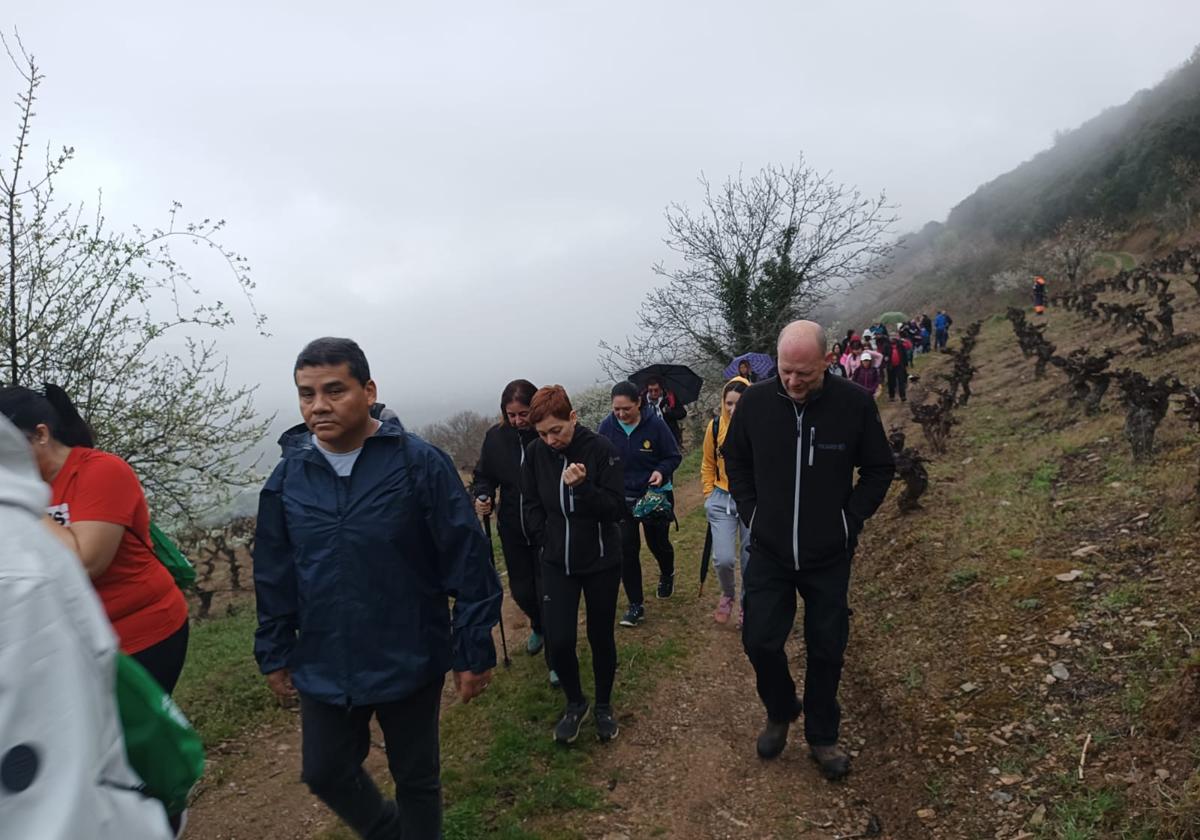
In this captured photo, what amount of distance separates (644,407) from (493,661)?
3487mm

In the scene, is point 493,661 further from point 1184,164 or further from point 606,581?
point 1184,164

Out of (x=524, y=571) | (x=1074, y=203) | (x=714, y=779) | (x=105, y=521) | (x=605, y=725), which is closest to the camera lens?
(x=105, y=521)

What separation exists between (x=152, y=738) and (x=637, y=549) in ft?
15.2

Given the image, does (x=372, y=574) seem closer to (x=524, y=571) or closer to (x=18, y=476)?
(x=18, y=476)

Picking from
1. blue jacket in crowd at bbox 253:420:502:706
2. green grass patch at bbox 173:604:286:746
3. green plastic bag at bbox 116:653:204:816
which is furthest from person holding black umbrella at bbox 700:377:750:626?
green plastic bag at bbox 116:653:204:816

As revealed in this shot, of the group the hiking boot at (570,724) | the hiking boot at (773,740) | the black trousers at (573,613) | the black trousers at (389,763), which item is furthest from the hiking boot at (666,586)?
the black trousers at (389,763)

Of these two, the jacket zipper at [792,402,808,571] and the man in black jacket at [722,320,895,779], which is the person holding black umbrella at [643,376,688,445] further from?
the jacket zipper at [792,402,808,571]

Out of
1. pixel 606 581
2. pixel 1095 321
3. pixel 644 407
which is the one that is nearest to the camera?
pixel 606 581

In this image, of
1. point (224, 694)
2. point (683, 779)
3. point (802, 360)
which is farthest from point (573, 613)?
point (224, 694)

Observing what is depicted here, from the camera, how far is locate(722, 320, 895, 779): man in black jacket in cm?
338

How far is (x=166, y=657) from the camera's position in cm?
276

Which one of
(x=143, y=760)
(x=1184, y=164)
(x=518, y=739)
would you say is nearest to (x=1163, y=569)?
(x=518, y=739)

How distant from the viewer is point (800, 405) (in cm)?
343

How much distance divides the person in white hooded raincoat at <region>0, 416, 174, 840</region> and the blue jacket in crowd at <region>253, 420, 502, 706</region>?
1343 mm
